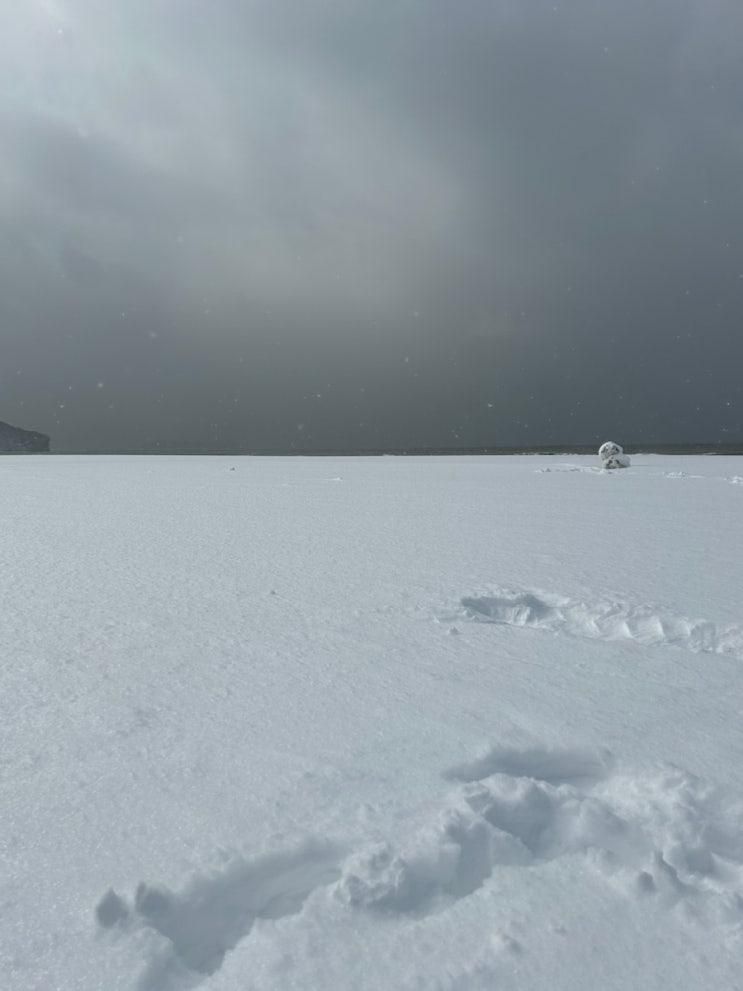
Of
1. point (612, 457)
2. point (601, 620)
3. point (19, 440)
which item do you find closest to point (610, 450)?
point (612, 457)

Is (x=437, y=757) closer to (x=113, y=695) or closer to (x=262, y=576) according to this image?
(x=113, y=695)

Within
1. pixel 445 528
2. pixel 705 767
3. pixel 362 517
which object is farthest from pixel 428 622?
pixel 362 517

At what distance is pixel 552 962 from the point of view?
115 cm

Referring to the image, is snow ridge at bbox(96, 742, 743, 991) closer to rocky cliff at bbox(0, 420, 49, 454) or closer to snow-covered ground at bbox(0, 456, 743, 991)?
snow-covered ground at bbox(0, 456, 743, 991)

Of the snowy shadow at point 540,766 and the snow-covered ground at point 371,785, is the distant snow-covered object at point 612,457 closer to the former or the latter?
the snow-covered ground at point 371,785

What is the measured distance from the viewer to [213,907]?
1.30 metres

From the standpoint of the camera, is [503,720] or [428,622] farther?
[428,622]

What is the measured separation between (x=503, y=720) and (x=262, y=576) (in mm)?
2392

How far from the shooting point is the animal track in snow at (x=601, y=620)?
2.96 m

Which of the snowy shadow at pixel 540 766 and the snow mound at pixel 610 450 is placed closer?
the snowy shadow at pixel 540 766

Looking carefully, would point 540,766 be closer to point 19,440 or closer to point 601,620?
point 601,620

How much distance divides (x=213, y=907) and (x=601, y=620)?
2504 millimetres

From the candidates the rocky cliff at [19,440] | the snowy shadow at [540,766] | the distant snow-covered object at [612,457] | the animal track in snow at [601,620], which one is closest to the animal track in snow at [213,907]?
the snowy shadow at [540,766]

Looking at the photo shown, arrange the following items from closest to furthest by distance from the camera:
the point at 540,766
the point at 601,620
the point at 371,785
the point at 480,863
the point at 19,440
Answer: the point at 480,863 → the point at 371,785 → the point at 540,766 → the point at 601,620 → the point at 19,440
